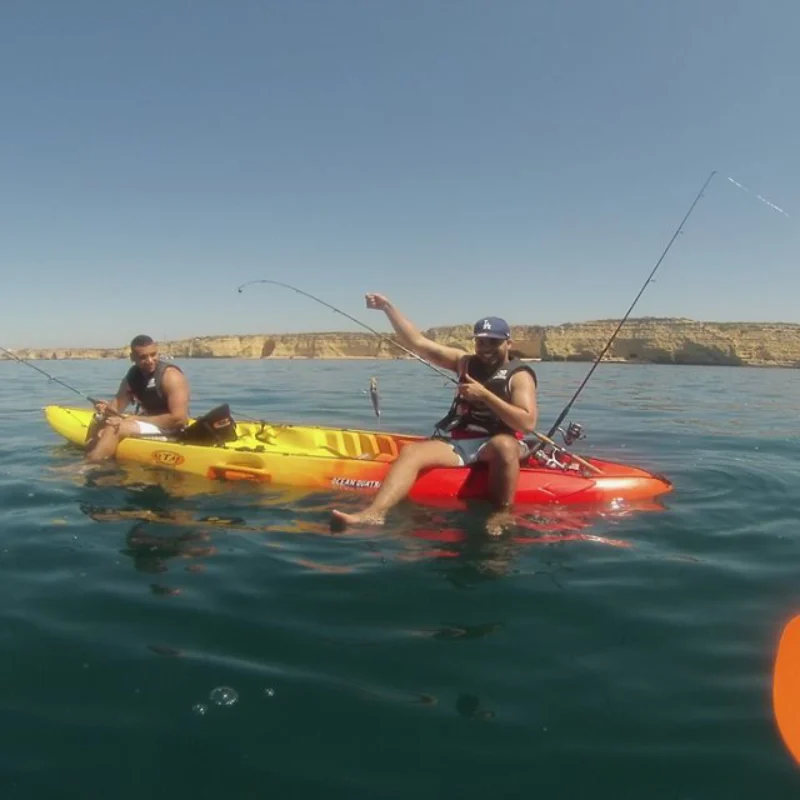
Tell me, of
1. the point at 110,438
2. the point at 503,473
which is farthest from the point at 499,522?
the point at 110,438

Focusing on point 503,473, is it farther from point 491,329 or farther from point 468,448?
point 491,329

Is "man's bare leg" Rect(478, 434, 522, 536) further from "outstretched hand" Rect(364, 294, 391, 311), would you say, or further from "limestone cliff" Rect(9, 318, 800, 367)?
"limestone cliff" Rect(9, 318, 800, 367)

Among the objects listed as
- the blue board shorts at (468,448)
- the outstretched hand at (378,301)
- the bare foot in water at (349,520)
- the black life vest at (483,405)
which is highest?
the outstretched hand at (378,301)

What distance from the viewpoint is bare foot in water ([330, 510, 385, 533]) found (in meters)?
5.49

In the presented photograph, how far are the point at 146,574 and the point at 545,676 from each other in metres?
2.80

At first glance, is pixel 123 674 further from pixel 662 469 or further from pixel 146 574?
pixel 662 469

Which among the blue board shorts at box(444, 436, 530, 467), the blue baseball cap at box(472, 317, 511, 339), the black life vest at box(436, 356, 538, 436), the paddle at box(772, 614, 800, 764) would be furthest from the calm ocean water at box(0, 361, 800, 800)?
the blue baseball cap at box(472, 317, 511, 339)

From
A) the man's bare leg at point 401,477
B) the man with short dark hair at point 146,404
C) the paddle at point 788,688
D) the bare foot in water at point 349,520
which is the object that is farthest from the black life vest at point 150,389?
the paddle at point 788,688

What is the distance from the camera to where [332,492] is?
7.00 m

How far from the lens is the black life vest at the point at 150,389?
8602 millimetres

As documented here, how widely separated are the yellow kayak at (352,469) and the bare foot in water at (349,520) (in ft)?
2.96

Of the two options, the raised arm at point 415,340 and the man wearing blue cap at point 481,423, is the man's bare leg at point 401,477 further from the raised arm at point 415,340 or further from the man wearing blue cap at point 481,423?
the raised arm at point 415,340

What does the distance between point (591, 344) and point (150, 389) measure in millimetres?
64928

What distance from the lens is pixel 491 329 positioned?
6109 mm
